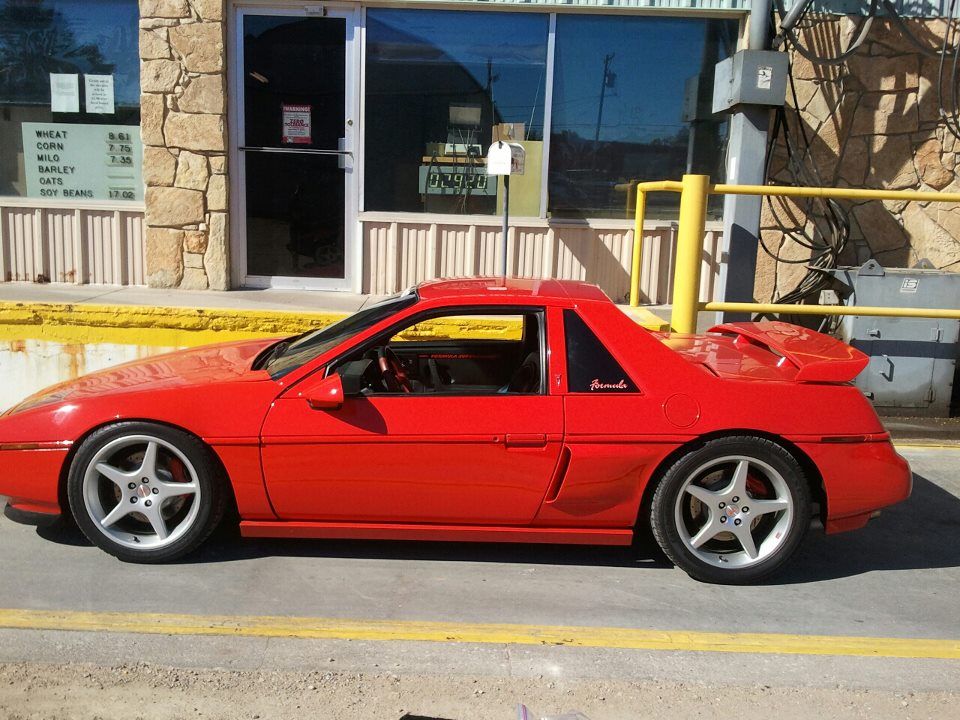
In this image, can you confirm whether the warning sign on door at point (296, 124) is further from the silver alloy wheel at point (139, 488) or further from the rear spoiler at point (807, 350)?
the silver alloy wheel at point (139, 488)

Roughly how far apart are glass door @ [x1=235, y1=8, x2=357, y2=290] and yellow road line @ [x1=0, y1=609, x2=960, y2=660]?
19.9 ft

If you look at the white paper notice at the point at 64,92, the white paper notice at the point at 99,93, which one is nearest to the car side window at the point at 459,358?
the white paper notice at the point at 99,93

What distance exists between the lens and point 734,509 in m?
4.41

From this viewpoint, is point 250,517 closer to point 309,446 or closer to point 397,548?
point 309,446

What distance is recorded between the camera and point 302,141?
9.52 m

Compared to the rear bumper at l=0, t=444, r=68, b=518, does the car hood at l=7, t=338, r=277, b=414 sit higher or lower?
higher

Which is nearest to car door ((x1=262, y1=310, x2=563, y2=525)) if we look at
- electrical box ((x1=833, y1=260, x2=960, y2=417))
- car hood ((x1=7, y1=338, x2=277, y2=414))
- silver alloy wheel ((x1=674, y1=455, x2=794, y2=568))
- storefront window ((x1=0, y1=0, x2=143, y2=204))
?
car hood ((x1=7, y1=338, x2=277, y2=414))

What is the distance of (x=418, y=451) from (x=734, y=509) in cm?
150

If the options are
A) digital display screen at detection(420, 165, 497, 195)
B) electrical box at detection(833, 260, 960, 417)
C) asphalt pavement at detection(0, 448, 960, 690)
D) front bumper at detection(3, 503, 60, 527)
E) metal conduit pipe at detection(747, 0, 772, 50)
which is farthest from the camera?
digital display screen at detection(420, 165, 497, 195)

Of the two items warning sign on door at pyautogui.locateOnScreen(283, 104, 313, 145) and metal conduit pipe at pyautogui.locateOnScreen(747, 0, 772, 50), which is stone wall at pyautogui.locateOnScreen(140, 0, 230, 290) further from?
metal conduit pipe at pyautogui.locateOnScreen(747, 0, 772, 50)

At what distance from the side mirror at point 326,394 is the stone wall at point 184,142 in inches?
214

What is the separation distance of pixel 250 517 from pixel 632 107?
6594mm

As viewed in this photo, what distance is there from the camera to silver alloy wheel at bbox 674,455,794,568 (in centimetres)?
440

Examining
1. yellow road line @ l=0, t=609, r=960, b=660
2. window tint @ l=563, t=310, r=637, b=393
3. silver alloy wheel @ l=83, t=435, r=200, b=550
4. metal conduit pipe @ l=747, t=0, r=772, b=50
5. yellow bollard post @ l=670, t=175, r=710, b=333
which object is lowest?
yellow road line @ l=0, t=609, r=960, b=660
